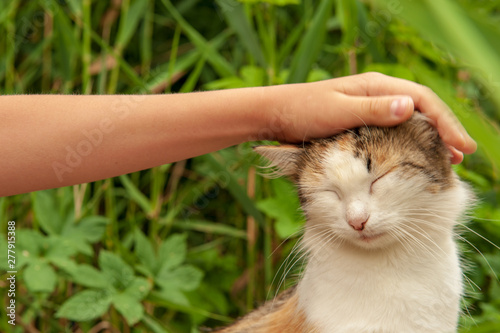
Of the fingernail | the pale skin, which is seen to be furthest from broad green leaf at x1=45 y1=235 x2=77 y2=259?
the fingernail

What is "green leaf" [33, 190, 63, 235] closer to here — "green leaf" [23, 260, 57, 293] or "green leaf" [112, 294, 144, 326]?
"green leaf" [23, 260, 57, 293]

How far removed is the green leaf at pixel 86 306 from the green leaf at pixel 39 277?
0.25ft

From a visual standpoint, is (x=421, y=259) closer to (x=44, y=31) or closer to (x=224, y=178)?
(x=224, y=178)

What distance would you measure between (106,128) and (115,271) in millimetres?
618

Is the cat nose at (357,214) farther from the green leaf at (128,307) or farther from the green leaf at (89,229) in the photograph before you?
the green leaf at (89,229)

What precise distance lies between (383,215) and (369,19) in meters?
1.09

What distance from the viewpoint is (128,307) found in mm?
1448

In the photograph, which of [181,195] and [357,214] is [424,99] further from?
[181,195]

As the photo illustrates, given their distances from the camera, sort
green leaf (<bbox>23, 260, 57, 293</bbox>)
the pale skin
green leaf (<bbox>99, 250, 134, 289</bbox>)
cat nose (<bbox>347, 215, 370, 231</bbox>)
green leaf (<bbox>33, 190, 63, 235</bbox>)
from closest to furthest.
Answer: cat nose (<bbox>347, 215, 370, 231</bbox>)
the pale skin
green leaf (<bbox>23, 260, 57, 293</bbox>)
green leaf (<bbox>99, 250, 134, 289</bbox>)
green leaf (<bbox>33, 190, 63, 235</bbox>)

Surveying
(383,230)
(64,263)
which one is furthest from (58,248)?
(383,230)

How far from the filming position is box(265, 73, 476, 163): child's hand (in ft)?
3.05

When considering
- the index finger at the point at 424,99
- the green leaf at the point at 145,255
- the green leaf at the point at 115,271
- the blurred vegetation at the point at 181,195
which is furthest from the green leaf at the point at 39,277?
the index finger at the point at 424,99

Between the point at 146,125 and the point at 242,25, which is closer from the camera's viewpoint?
the point at 146,125

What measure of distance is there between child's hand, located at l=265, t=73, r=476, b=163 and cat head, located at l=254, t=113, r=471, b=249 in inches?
1.0
